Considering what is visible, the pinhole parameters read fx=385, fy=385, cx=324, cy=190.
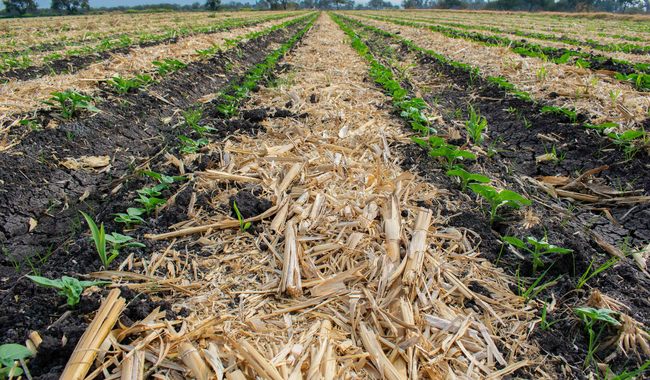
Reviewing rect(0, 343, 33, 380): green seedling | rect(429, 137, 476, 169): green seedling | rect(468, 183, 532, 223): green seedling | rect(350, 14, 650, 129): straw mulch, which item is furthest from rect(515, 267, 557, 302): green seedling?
rect(350, 14, 650, 129): straw mulch

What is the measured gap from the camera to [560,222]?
303 centimetres

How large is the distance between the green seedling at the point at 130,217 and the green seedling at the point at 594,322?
285 centimetres

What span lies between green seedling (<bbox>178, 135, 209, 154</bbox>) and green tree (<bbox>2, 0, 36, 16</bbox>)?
71139 millimetres

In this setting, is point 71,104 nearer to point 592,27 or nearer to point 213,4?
point 592,27

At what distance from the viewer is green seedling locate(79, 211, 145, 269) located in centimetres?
230

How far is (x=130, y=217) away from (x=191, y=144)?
1580mm

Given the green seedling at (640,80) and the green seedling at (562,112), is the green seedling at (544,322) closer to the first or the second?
the green seedling at (562,112)

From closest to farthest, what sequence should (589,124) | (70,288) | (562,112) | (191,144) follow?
(70,288), (191,144), (589,124), (562,112)

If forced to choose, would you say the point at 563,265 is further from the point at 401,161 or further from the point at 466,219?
the point at 401,161

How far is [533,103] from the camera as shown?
18.9 ft

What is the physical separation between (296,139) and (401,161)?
124cm

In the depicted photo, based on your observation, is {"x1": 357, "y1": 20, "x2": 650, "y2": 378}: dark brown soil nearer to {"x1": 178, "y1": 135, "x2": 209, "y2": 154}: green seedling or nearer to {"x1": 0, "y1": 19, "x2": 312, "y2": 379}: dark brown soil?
{"x1": 0, "y1": 19, "x2": 312, "y2": 379}: dark brown soil

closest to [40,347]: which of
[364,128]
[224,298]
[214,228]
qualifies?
[224,298]

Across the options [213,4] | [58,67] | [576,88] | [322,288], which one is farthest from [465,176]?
[213,4]
